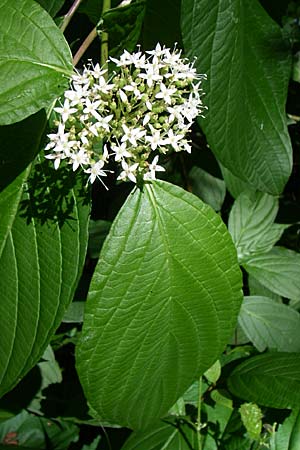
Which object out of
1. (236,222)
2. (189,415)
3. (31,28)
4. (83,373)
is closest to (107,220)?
(236,222)

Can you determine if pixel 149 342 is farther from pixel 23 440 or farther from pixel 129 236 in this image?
pixel 23 440

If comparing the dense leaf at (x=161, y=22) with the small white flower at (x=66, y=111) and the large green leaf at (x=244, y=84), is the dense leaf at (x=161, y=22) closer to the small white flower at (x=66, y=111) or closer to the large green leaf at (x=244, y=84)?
the large green leaf at (x=244, y=84)

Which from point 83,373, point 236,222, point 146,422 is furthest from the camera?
point 236,222

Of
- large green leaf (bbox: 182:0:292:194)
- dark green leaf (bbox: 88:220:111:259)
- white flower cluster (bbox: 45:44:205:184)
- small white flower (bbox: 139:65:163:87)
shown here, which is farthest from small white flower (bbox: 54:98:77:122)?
dark green leaf (bbox: 88:220:111:259)

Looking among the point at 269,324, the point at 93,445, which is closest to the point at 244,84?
the point at 269,324

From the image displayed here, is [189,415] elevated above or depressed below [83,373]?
below

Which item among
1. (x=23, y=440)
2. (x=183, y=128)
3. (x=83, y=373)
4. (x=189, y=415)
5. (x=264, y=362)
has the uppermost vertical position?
(x=183, y=128)

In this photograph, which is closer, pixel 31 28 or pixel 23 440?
pixel 31 28

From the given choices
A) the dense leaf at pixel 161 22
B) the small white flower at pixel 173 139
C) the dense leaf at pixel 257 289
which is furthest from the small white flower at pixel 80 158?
the dense leaf at pixel 257 289
